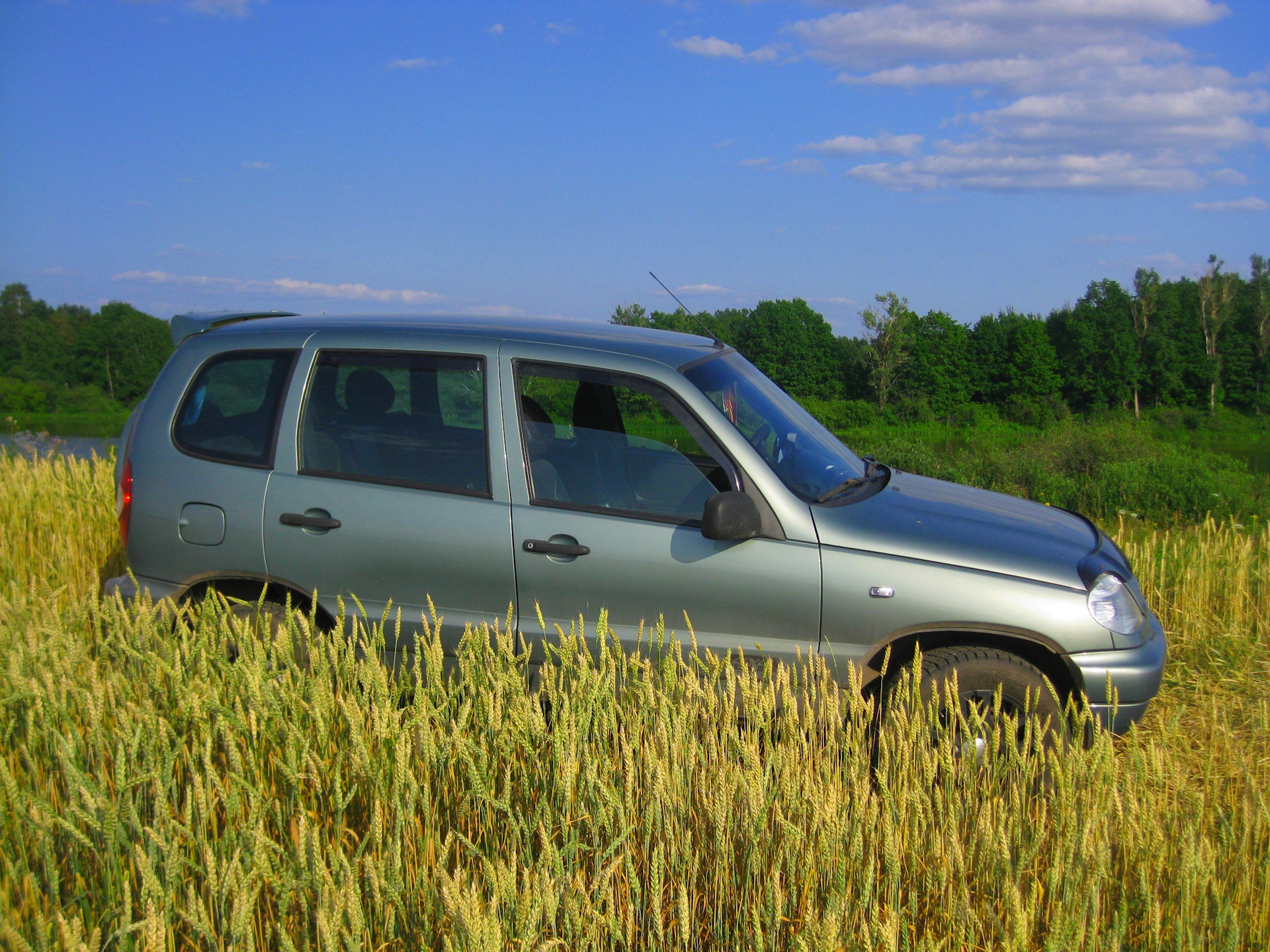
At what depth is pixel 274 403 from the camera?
13.6 feet

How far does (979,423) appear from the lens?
1158 inches

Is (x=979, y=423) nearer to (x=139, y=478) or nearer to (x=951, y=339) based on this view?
(x=951, y=339)

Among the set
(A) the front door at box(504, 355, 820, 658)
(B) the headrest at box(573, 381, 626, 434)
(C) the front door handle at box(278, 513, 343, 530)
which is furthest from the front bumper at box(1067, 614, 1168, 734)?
(C) the front door handle at box(278, 513, 343, 530)

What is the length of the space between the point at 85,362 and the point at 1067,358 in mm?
48085

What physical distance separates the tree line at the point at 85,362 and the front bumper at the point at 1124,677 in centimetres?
3220

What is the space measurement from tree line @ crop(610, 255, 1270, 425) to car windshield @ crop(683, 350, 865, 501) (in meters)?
18.5

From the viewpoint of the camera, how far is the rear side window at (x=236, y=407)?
413cm

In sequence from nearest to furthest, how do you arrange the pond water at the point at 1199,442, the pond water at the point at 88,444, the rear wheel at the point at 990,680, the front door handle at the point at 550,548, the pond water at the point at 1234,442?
the rear wheel at the point at 990,680
the front door handle at the point at 550,548
the pond water at the point at 88,444
the pond water at the point at 1199,442
the pond water at the point at 1234,442

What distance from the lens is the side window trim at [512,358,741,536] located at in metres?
3.68

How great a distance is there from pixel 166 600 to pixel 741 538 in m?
1.99

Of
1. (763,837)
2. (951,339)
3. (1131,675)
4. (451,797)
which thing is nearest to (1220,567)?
(1131,675)

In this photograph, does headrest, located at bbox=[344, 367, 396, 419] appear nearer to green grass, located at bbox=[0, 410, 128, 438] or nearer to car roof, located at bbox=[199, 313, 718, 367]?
car roof, located at bbox=[199, 313, 718, 367]

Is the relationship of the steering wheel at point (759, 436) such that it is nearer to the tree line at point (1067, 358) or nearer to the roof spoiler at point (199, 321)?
the roof spoiler at point (199, 321)

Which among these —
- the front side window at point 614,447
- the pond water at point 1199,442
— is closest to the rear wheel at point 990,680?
the front side window at point 614,447
